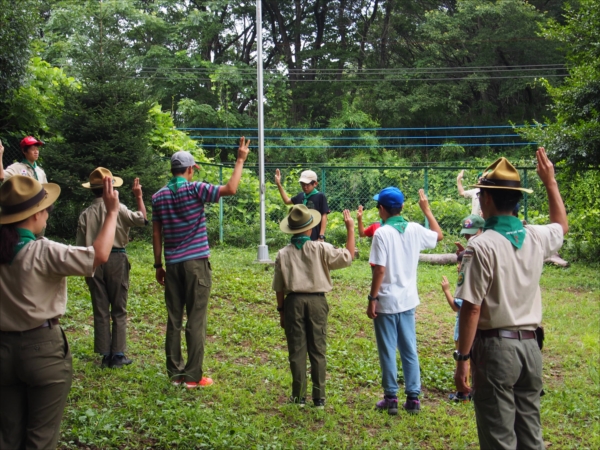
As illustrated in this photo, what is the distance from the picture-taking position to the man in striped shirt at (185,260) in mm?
5930

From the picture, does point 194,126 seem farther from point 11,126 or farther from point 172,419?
point 172,419

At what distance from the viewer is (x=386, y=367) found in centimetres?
576

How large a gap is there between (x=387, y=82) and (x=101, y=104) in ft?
71.3

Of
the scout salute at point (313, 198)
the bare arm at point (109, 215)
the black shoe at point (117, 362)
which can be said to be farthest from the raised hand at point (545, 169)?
the scout salute at point (313, 198)

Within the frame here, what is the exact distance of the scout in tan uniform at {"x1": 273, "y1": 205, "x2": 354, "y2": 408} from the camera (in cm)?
563

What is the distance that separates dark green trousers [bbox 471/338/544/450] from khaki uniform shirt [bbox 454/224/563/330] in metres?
0.13

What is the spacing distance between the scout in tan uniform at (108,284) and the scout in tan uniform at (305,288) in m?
1.75

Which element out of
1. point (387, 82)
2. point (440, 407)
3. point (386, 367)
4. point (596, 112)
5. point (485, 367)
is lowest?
point (440, 407)

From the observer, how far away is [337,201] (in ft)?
57.9

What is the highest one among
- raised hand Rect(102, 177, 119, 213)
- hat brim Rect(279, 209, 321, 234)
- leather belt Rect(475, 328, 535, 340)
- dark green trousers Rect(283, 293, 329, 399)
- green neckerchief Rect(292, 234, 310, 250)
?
raised hand Rect(102, 177, 119, 213)

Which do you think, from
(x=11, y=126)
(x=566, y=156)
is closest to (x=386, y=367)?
(x=566, y=156)

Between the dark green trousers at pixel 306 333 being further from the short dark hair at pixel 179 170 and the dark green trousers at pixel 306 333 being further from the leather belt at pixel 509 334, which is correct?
the leather belt at pixel 509 334

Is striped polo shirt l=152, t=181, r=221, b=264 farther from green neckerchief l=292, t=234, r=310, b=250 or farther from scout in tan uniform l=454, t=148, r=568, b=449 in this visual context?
scout in tan uniform l=454, t=148, r=568, b=449

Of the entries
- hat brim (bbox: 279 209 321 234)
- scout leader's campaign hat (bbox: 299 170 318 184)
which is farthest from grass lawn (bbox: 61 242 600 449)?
scout leader's campaign hat (bbox: 299 170 318 184)
